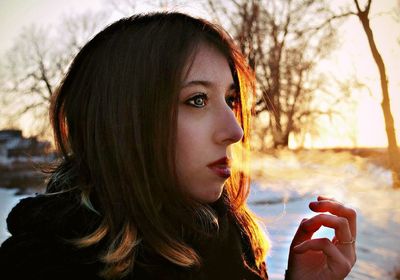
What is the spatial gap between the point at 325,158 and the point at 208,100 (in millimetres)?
5699

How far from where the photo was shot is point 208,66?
118 cm

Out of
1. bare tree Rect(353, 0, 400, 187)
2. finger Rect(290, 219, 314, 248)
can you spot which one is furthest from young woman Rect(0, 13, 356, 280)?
bare tree Rect(353, 0, 400, 187)

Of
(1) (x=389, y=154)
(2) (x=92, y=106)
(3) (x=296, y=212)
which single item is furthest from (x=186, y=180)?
(1) (x=389, y=154)

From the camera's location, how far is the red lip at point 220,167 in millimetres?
1145

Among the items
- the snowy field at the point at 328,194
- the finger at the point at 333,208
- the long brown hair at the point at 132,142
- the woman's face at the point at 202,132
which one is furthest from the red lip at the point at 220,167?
the snowy field at the point at 328,194

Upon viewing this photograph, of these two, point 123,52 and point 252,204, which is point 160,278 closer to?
point 123,52

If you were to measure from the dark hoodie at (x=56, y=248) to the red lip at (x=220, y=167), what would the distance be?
1.05 ft

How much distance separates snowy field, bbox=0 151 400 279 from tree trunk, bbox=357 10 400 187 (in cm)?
26

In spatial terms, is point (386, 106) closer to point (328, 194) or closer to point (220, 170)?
point (328, 194)

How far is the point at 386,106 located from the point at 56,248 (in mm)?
6410

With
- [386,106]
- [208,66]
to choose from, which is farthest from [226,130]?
[386,106]

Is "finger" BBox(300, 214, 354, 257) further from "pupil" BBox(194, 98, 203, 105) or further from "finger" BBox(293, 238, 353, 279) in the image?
"pupil" BBox(194, 98, 203, 105)

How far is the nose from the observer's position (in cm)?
111

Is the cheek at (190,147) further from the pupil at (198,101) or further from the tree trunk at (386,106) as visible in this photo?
the tree trunk at (386,106)
